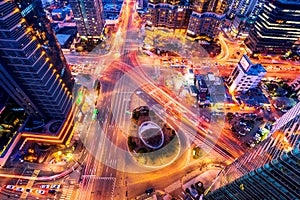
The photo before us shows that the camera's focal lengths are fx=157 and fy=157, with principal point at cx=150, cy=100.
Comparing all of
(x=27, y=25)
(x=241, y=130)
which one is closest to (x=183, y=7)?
(x=241, y=130)

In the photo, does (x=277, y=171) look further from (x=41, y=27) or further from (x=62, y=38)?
(x=62, y=38)

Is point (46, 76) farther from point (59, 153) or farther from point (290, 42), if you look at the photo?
point (290, 42)

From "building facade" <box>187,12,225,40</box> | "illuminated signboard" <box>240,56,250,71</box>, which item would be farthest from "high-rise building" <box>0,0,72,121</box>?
"building facade" <box>187,12,225,40</box>

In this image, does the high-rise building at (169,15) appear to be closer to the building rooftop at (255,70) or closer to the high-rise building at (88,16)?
the high-rise building at (88,16)

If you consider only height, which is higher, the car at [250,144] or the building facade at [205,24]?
the building facade at [205,24]

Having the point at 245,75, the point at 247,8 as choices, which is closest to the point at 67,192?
the point at 245,75

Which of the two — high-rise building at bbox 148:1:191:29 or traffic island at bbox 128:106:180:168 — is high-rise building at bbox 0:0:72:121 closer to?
traffic island at bbox 128:106:180:168

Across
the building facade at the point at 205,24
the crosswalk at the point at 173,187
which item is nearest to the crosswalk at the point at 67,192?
the crosswalk at the point at 173,187
